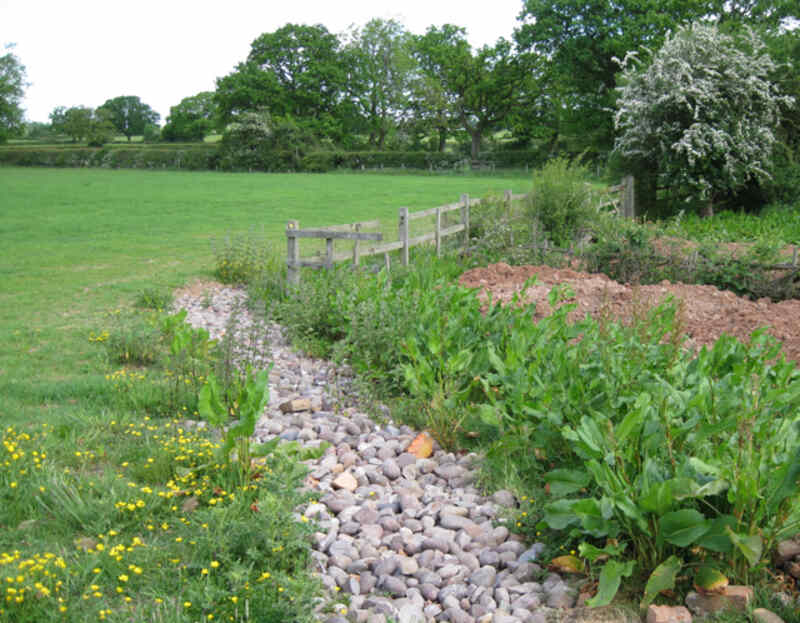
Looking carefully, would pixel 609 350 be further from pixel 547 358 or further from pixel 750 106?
pixel 750 106

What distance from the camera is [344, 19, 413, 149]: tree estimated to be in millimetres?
63312

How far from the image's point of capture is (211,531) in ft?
10.8

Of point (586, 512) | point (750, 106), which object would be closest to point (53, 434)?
point (586, 512)

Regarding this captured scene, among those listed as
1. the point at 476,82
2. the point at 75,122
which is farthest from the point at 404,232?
the point at 75,122

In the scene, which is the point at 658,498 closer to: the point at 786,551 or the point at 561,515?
the point at 561,515

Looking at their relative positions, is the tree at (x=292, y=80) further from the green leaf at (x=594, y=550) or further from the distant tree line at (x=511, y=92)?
the green leaf at (x=594, y=550)

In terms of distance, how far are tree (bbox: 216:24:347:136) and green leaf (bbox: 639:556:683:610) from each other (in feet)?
191

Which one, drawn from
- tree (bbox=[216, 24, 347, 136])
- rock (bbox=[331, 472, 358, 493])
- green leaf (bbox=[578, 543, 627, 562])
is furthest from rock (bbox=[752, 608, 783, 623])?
tree (bbox=[216, 24, 347, 136])

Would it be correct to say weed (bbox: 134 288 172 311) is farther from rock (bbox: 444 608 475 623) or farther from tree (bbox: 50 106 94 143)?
tree (bbox: 50 106 94 143)

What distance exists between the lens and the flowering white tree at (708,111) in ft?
45.6

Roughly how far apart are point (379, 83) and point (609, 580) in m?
66.1

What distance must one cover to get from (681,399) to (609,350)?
55 cm

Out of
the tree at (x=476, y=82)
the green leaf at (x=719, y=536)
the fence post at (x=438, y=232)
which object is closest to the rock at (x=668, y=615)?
the green leaf at (x=719, y=536)

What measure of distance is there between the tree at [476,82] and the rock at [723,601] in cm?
5131
